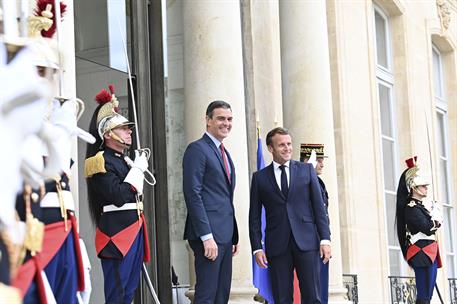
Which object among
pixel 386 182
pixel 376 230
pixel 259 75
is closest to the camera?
pixel 259 75

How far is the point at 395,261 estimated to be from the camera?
12883 millimetres

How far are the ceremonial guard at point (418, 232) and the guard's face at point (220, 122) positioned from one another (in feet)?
14.1

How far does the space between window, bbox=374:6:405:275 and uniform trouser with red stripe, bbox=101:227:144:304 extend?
7.73 metres

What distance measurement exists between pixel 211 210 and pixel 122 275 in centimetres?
68

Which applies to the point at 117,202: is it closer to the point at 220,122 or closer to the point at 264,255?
the point at 220,122

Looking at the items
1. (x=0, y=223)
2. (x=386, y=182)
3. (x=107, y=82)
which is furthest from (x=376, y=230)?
(x=0, y=223)

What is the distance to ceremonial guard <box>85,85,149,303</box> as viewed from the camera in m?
5.34

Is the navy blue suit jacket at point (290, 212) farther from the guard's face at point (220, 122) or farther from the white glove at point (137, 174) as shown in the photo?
the white glove at point (137, 174)

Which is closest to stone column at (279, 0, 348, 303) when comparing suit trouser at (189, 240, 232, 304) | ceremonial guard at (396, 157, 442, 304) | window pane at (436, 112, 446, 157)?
ceremonial guard at (396, 157, 442, 304)

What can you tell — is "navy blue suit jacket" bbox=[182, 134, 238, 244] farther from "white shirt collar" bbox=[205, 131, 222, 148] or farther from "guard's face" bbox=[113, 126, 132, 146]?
"guard's face" bbox=[113, 126, 132, 146]

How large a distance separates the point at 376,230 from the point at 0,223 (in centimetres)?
1017

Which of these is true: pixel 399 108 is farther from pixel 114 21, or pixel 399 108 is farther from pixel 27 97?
pixel 27 97

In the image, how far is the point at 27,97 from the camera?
1.99 metres

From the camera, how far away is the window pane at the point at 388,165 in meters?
13.2
